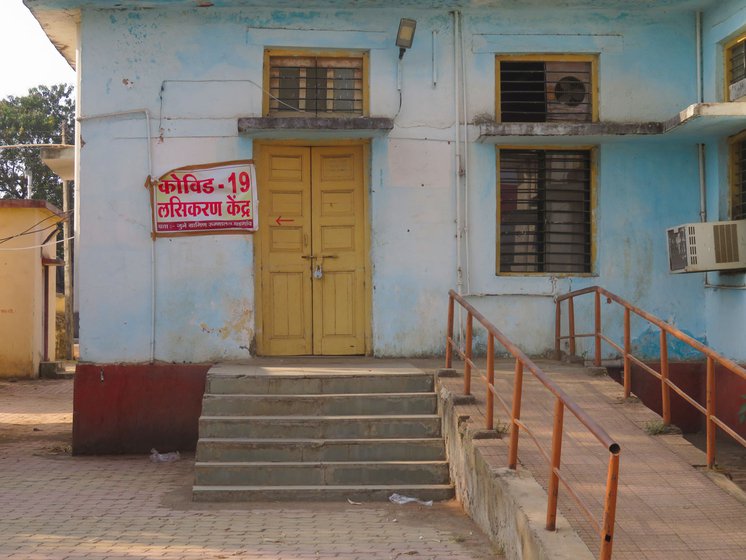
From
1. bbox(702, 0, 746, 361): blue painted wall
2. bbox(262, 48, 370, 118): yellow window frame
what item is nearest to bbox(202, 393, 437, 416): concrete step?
bbox(262, 48, 370, 118): yellow window frame

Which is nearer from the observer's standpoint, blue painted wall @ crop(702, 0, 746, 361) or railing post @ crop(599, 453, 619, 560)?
railing post @ crop(599, 453, 619, 560)

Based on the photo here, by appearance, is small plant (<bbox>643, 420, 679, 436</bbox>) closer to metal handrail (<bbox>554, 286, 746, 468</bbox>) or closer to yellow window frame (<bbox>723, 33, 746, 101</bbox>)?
metal handrail (<bbox>554, 286, 746, 468</bbox>)

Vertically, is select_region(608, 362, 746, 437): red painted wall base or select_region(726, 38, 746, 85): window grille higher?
select_region(726, 38, 746, 85): window grille

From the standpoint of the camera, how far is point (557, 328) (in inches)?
400

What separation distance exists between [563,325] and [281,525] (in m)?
4.44

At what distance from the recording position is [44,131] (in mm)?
41688

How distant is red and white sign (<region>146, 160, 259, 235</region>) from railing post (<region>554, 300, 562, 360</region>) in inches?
134

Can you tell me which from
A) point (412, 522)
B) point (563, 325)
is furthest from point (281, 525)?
point (563, 325)

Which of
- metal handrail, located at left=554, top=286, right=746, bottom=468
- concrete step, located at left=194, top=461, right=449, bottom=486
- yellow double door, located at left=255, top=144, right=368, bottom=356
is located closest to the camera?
metal handrail, located at left=554, top=286, right=746, bottom=468

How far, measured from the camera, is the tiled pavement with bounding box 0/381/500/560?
247 inches

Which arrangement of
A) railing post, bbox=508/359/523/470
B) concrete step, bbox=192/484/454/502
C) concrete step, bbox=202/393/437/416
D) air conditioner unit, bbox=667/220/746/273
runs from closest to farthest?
railing post, bbox=508/359/523/470
concrete step, bbox=192/484/454/502
concrete step, bbox=202/393/437/416
air conditioner unit, bbox=667/220/746/273

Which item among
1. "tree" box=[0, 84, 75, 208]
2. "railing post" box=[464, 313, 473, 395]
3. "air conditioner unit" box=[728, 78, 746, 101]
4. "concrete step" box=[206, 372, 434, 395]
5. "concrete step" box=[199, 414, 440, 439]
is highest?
"tree" box=[0, 84, 75, 208]

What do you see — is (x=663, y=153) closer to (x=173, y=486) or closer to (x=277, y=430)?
(x=277, y=430)

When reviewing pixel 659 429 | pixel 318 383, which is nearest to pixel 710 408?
pixel 659 429
